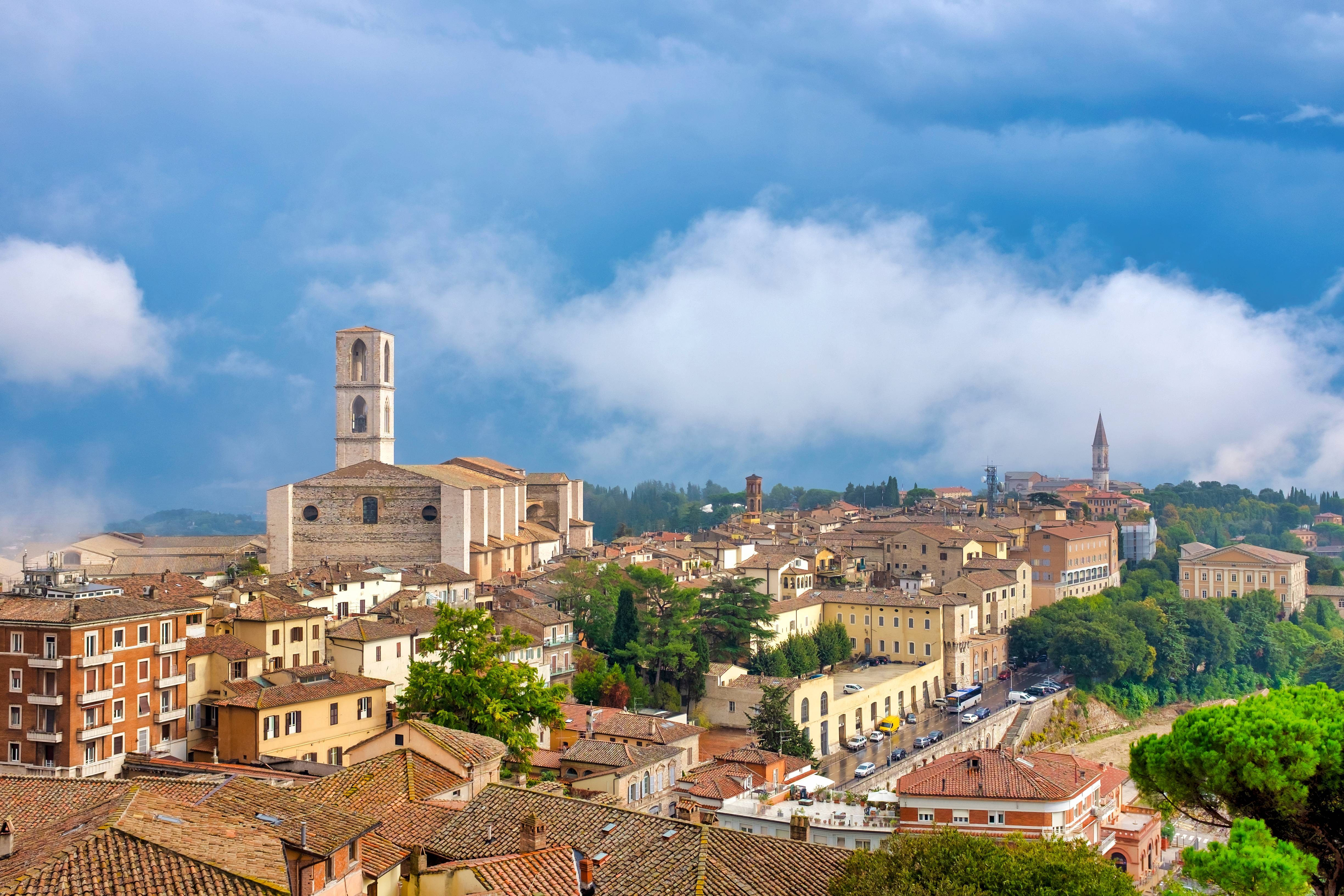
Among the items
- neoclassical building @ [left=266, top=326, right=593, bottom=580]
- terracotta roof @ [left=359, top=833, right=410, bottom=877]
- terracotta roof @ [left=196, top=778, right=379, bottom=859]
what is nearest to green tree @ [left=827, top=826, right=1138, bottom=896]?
terracotta roof @ [left=359, top=833, right=410, bottom=877]

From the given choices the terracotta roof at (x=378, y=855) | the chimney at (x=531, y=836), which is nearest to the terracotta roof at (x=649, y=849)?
the chimney at (x=531, y=836)

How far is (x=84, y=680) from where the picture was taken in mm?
22078

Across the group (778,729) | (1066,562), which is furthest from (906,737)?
(1066,562)

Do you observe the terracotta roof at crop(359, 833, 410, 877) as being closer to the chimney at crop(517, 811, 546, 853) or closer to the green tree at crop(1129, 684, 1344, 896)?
the chimney at crop(517, 811, 546, 853)

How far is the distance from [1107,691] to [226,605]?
40.6m

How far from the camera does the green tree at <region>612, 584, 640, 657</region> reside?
126 ft

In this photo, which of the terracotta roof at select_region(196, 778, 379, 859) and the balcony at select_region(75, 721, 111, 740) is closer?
the terracotta roof at select_region(196, 778, 379, 859)

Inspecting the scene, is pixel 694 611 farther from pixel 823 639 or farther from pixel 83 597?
pixel 83 597

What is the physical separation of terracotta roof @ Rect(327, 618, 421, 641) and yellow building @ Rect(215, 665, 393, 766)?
179cm

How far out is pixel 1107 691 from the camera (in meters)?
54.2

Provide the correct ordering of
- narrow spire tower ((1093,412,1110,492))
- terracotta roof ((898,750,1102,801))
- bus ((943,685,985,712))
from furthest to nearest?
narrow spire tower ((1093,412,1110,492)) < bus ((943,685,985,712)) < terracotta roof ((898,750,1102,801))

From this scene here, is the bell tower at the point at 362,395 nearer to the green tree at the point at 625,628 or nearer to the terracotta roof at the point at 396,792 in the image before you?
the green tree at the point at 625,628

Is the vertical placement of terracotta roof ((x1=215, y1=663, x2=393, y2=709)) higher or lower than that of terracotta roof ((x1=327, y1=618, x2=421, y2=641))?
lower

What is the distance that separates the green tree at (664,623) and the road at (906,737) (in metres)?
5.63
